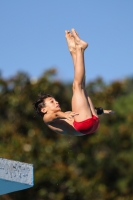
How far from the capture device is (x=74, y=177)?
14.3 meters

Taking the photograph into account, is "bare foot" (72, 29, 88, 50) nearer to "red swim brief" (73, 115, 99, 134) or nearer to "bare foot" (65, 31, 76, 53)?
"bare foot" (65, 31, 76, 53)

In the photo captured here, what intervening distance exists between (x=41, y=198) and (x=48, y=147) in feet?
4.25

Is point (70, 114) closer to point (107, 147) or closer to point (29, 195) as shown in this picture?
point (29, 195)

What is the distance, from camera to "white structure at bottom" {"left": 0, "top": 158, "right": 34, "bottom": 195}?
6875 millimetres

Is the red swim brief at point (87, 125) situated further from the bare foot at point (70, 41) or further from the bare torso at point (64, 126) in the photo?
the bare foot at point (70, 41)

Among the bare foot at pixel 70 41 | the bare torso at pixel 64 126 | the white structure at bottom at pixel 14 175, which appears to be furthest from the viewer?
the bare foot at pixel 70 41

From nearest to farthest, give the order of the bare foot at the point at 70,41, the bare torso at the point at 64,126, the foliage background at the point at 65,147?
the bare torso at the point at 64,126, the bare foot at the point at 70,41, the foliage background at the point at 65,147

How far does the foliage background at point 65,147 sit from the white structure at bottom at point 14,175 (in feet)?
21.9

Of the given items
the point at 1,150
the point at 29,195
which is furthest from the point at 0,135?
the point at 29,195

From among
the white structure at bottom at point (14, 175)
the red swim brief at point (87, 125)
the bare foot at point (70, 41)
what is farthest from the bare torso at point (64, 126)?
the bare foot at point (70, 41)

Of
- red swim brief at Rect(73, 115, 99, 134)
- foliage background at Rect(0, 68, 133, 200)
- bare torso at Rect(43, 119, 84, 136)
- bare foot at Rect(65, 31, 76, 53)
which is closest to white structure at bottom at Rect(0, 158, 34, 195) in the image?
bare torso at Rect(43, 119, 84, 136)

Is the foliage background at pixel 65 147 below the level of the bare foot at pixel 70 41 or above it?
below

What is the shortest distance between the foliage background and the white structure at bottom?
21.9 feet

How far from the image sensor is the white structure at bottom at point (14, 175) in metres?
6.88
